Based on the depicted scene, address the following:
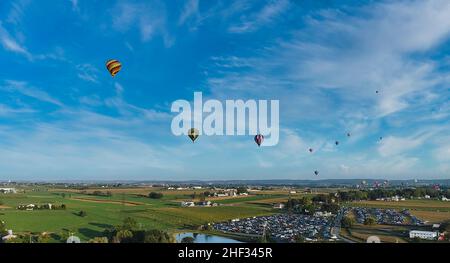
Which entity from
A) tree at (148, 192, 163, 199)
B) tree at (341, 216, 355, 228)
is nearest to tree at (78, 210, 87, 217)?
tree at (148, 192, 163, 199)

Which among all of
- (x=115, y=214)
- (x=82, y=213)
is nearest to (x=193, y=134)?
(x=115, y=214)

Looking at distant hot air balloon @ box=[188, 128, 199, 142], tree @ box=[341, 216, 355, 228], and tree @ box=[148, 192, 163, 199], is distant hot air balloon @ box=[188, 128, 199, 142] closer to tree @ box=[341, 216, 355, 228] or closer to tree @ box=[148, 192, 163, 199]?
tree @ box=[341, 216, 355, 228]

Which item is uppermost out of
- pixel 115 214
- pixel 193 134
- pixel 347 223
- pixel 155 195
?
pixel 193 134

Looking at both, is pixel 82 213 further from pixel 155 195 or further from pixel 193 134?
pixel 193 134
